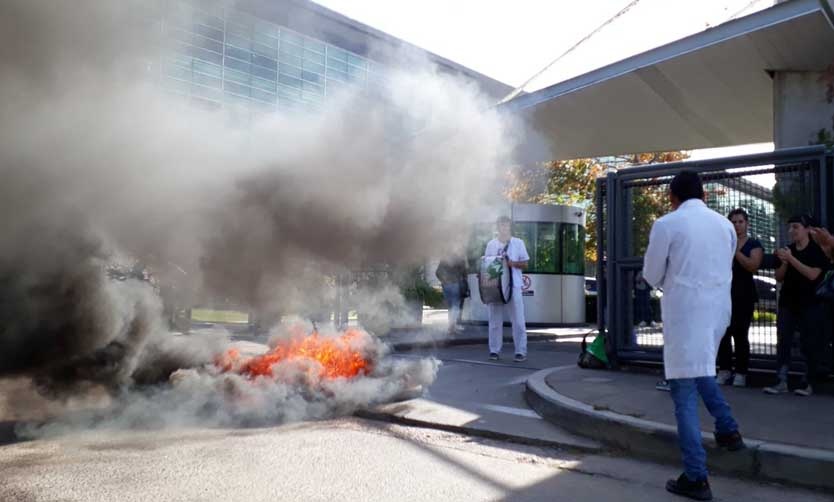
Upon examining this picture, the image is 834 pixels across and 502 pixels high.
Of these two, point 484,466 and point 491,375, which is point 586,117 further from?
point 484,466

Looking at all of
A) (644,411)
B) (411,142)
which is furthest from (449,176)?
(644,411)

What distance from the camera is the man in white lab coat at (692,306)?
3518mm

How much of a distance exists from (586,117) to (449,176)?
574 cm

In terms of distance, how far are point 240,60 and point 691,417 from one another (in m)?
4.16

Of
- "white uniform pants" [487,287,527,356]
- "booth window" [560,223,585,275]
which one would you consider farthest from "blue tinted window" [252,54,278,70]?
"booth window" [560,223,585,275]

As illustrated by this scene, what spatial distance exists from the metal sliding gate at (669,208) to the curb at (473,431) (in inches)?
87.7

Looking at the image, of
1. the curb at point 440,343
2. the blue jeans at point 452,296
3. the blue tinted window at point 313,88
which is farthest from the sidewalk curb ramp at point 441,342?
the blue tinted window at point 313,88

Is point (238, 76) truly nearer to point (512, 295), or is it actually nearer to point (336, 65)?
point (336, 65)

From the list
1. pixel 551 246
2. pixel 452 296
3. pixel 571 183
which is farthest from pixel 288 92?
pixel 571 183

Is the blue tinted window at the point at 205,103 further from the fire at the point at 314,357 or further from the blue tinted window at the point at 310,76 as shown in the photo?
the fire at the point at 314,357

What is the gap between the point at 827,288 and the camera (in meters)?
5.27

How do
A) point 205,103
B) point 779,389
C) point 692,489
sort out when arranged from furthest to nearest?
point 205,103
point 779,389
point 692,489

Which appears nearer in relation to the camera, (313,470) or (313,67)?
(313,470)

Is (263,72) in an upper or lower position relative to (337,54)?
Result: lower
